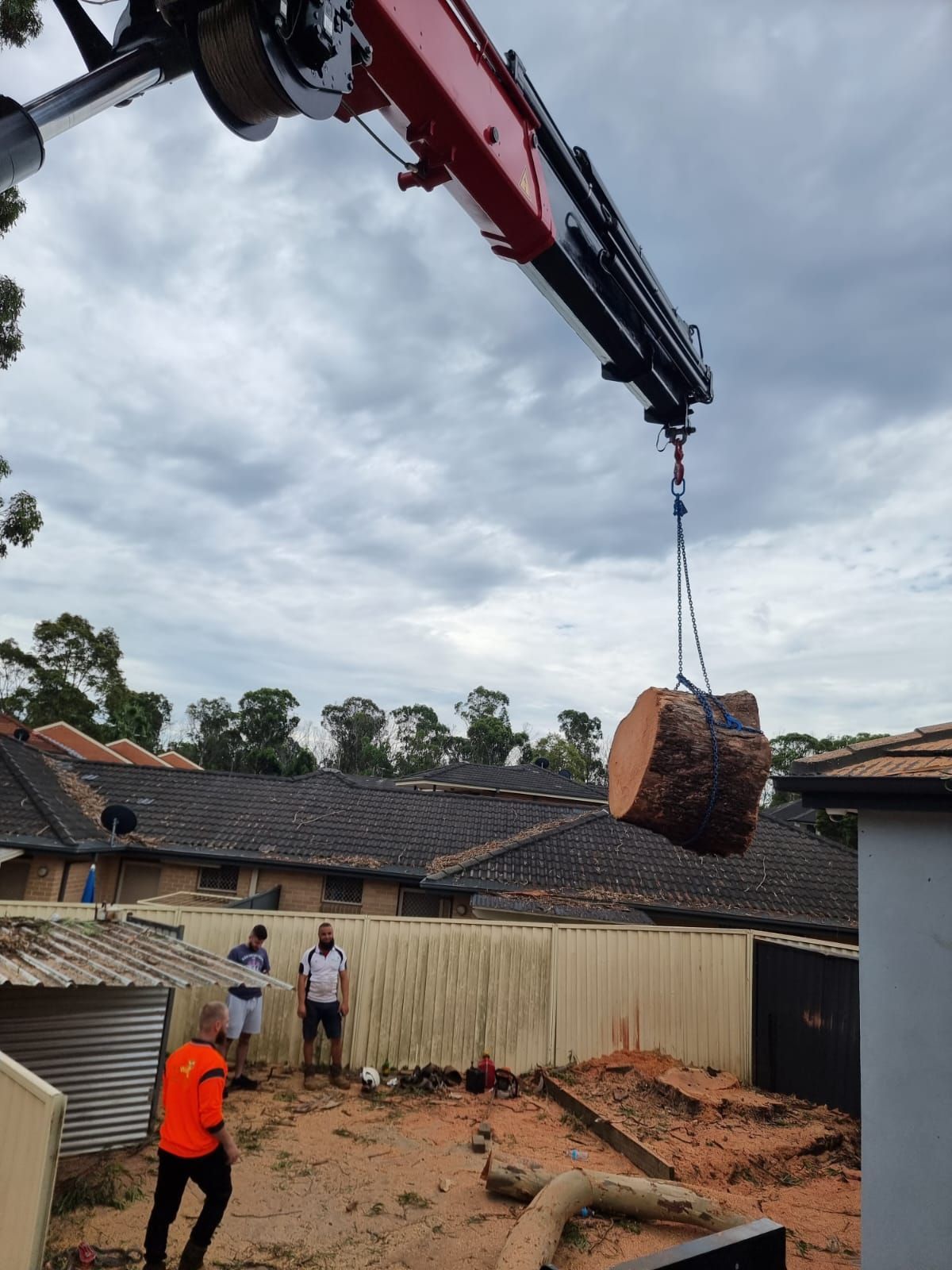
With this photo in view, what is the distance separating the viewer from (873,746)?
4.71 meters

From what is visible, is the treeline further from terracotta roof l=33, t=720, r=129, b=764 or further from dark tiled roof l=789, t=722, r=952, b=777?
dark tiled roof l=789, t=722, r=952, b=777

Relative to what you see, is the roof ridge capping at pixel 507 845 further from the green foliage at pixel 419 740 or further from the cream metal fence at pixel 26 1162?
the green foliage at pixel 419 740

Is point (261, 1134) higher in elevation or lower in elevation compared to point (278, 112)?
lower

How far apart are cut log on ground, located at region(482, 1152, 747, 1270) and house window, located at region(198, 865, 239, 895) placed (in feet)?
32.4

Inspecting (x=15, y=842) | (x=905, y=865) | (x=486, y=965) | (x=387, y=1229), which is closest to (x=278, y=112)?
(x=905, y=865)

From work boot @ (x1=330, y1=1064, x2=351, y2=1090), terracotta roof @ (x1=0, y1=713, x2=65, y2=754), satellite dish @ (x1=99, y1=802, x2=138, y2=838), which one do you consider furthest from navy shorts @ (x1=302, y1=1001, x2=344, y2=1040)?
terracotta roof @ (x1=0, y1=713, x2=65, y2=754)

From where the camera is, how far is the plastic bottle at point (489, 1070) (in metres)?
8.52

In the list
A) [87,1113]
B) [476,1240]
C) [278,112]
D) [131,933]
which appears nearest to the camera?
[278,112]

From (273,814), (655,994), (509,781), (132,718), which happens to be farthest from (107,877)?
(132,718)

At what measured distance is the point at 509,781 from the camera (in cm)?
2898

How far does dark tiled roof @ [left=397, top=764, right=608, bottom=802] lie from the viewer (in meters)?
28.1

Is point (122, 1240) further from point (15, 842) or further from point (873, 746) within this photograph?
point (15, 842)

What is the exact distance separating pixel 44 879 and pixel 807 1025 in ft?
37.5

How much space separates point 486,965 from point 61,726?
31779 mm
